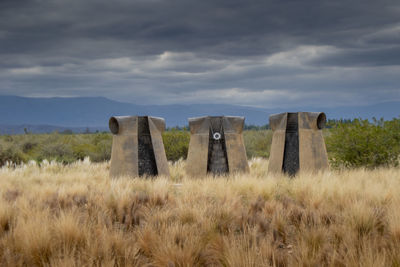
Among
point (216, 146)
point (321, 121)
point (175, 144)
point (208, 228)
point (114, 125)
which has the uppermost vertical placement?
point (321, 121)

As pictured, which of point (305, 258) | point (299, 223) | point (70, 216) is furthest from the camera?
point (299, 223)

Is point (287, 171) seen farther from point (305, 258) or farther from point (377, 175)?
point (305, 258)

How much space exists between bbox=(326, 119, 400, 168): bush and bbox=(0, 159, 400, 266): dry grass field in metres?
4.83

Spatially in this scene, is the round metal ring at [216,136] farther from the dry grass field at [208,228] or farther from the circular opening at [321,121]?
the circular opening at [321,121]

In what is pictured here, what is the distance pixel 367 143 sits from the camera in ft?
44.7

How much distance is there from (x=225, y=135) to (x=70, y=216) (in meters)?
6.72

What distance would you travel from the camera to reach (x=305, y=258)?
4418 mm

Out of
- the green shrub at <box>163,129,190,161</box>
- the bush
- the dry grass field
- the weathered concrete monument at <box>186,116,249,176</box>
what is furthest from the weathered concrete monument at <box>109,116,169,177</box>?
the green shrub at <box>163,129,190,161</box>

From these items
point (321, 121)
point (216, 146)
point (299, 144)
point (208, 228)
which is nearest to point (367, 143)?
point (321, 121)

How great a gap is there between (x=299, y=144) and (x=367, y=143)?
11.6ft

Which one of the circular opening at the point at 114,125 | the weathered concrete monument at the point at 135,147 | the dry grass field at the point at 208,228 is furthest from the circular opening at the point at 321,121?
the circular opening at the point at 114,125

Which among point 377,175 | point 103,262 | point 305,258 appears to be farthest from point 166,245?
point 377,175

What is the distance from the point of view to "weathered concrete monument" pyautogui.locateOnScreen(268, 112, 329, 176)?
1164 cm

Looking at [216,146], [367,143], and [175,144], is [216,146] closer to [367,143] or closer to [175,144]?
[367,143]
